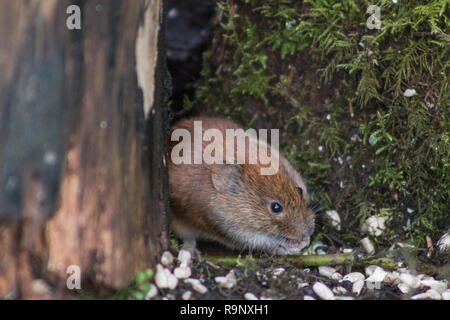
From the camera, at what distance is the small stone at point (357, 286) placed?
335 centimetres

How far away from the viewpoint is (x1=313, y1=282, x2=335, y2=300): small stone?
317cm

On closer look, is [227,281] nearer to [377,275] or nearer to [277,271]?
[277,271]

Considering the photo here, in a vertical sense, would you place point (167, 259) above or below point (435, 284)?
above

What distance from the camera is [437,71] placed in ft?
13.0

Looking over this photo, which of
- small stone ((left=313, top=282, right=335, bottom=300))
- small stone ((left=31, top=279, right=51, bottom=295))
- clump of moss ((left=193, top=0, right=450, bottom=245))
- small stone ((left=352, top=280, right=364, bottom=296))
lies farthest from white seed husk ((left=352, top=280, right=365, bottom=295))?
small stone ((left=31, top=279, right=51, bottom=295))

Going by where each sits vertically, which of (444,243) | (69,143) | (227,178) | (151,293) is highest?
(69,143)

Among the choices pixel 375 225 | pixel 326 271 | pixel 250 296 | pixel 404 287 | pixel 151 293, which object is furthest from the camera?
pixel 375 225

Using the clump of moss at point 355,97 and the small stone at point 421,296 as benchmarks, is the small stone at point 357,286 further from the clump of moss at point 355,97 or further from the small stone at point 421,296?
the clump of moss at point 355,97

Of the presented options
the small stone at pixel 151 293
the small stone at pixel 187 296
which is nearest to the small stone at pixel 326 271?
the small stone at pixel 187 296

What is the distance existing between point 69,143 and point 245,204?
6.00 ft

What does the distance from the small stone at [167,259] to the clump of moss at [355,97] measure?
1.83 meters

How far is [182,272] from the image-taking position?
10.0ft

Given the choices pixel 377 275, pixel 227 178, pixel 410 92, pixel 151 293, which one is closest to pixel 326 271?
pixel 377 275

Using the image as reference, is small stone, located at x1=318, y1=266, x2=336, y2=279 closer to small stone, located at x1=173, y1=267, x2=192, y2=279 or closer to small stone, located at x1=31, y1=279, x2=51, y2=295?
small stone, located at x1=173, y1=267, x2=192, y2=279
